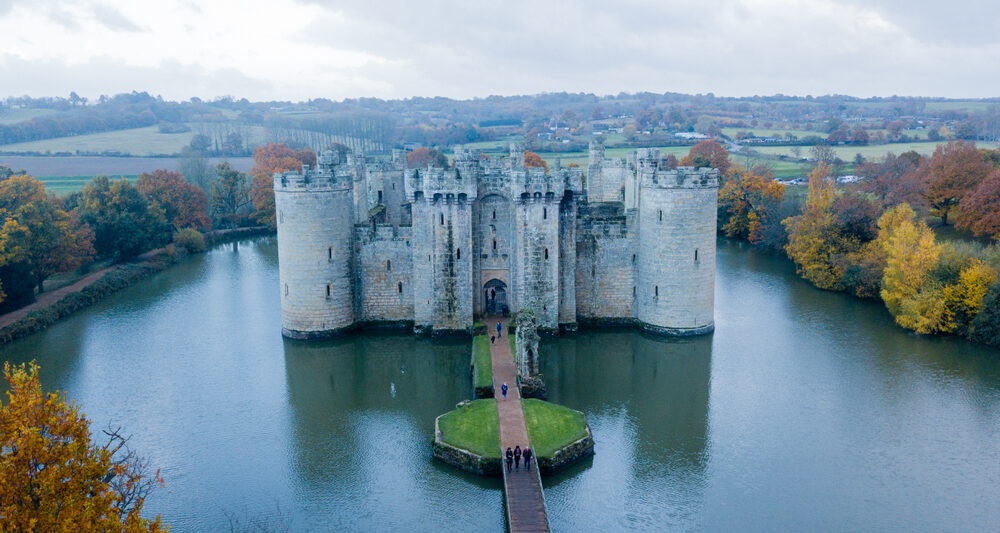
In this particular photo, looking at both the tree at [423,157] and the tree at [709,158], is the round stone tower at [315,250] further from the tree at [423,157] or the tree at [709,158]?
the tree at [423,157]

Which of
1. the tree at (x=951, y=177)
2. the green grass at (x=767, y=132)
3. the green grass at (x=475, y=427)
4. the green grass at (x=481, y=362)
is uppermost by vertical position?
the green grass at (x=767, y=132)

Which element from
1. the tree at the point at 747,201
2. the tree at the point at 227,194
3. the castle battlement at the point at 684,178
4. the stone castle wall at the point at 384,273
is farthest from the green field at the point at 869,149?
the stone castle wall at the point at 384,273

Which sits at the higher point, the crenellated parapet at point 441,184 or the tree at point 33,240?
the crenellated parapet at point 441,184

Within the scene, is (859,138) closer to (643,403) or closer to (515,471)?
(643,403)

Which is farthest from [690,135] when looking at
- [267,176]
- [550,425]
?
[550,425]

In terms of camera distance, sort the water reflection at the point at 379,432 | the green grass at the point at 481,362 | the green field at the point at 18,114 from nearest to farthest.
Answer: the water reflection at the point at 379,432 → the green grass at the point at 481,362 → the green field at the point at 18,114
